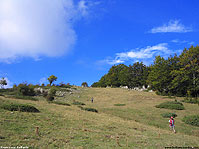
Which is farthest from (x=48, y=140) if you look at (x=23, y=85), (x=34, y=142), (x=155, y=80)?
(x=155, y=80)

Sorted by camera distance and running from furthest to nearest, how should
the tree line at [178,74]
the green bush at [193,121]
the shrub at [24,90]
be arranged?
the tree line at [178,74], the shrub at [24,90], the green bush at [193,121]

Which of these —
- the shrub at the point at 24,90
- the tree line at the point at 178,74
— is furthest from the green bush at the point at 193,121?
the shrub at the point at 24,90

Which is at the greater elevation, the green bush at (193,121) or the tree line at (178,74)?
the tree line at (178,74)

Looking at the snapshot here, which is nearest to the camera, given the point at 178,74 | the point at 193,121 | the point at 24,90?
the point at 193,121

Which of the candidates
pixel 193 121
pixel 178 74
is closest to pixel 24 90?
pixel 193 121

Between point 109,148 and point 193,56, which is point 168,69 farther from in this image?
point 109,148

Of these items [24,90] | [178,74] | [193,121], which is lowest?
[193,121]

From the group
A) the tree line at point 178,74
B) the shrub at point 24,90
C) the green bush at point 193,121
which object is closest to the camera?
the green bush at point 193,121

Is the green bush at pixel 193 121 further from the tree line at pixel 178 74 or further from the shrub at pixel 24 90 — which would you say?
the shrub at pixel 24 90

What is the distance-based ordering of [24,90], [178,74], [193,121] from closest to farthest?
[193,121], [24,90], [178,74]

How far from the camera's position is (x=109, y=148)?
8414 millimetres

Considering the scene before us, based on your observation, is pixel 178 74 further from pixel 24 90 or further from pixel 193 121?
pixel 24 90

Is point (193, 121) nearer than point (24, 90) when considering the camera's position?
Yes

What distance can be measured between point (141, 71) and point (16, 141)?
270ft
